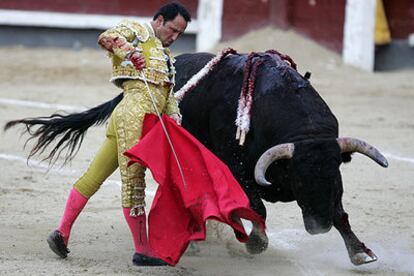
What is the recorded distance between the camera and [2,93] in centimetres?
832

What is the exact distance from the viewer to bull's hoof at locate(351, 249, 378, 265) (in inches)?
149

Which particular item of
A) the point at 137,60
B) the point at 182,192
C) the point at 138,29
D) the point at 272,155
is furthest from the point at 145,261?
the point at 138,29

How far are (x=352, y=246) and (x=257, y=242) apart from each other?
1.18 feet

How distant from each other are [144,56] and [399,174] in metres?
2.53

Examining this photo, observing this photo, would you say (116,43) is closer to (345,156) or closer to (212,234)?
(345,156)

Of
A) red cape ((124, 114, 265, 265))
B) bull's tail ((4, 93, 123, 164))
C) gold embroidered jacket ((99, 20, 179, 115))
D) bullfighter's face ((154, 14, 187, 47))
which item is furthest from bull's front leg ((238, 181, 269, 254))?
bull's tail ((4, 93, 123, 164))

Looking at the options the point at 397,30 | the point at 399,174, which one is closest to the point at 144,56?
the point at 399,174

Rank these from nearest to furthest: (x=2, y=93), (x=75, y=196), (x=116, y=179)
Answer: (x=75, y=196)
(x=116, y=179)
(x=2, y=93)

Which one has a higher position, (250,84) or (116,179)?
(250,84)

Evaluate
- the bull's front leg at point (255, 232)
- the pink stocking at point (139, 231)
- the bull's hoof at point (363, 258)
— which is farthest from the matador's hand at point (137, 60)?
the bull's hoof at point (363, 258)

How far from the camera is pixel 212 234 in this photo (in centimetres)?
440

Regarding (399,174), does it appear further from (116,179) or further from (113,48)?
(113,48)

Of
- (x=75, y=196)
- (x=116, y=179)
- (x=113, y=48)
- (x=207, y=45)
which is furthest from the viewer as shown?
(x=207, y=45)

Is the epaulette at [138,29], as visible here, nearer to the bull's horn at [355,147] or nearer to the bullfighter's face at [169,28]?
the bullfighter's face at [169,28]
